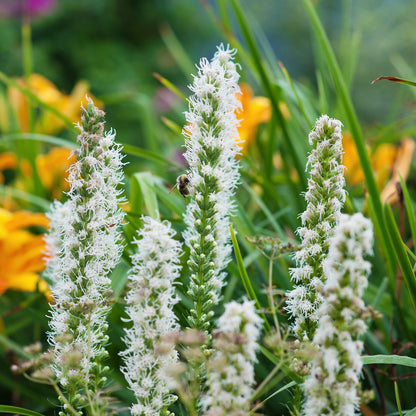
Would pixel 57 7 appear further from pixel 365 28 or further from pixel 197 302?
pixel 197 302

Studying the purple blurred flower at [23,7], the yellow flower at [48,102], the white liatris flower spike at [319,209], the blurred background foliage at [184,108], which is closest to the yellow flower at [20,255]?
the blurred background foliage at [184,108]

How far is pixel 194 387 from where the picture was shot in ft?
2.02

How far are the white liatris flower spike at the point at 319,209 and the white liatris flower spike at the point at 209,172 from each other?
0.11m

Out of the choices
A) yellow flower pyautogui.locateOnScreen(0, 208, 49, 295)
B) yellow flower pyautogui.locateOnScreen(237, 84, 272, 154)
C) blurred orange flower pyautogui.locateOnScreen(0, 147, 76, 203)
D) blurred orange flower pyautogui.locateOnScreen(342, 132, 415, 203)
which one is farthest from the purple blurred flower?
yellow flower pyautogui.locateOnScreen(0, 208, 49, 295)

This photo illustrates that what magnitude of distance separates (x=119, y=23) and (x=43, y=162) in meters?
5.03

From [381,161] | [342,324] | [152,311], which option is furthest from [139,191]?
[381,161]

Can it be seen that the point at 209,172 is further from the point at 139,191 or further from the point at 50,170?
the point at 50,170

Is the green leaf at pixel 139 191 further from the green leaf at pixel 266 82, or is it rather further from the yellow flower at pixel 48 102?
the yellow flower at pixel 48 102

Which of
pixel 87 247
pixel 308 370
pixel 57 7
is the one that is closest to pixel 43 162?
pixel 87 247

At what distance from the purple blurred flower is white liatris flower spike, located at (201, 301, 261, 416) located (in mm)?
5719

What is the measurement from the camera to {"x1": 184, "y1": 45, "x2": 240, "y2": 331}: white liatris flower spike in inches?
26.6

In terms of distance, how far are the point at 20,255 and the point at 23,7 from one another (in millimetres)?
5024

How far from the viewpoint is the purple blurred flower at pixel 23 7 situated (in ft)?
18.5

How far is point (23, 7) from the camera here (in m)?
5.68
